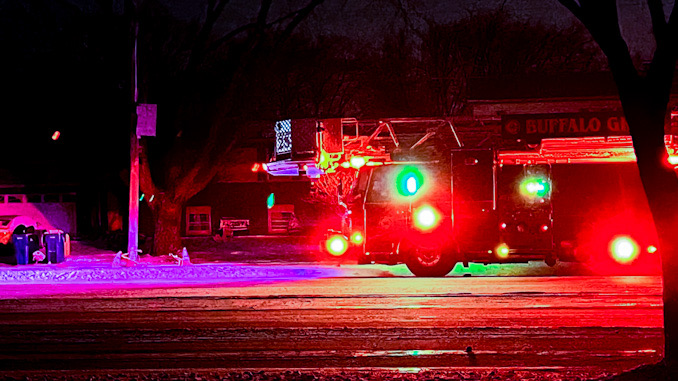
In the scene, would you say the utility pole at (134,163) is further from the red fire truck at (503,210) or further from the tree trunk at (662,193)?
the tree trunk at (662,193)

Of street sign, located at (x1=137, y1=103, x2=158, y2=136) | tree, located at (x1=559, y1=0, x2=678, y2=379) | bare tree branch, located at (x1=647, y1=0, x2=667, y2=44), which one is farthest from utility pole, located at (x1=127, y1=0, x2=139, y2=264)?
bare tree branch, located at (x1=647, y1=0, x2=667, y2=44)

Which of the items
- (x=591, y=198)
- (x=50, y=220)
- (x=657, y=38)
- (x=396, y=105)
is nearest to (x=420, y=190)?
(x=591, y=198)

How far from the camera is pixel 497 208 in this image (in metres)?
18.2

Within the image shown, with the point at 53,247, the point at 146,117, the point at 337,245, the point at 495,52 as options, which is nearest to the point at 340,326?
the point at 337,245

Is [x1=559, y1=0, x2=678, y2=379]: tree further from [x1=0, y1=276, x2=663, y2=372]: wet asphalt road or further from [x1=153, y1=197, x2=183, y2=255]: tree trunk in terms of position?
[x1=153, y1=197, x2=183, y2=255]: tree trunk

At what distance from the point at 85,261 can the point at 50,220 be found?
54.4ft

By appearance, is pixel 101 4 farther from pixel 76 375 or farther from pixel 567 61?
pixel 567 61

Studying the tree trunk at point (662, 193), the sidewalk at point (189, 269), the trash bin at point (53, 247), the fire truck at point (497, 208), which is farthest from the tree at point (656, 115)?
the trash bin at point (53, 247)

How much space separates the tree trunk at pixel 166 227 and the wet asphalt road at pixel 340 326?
29.2ft

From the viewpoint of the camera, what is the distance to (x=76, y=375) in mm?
8062

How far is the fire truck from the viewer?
1808 cm

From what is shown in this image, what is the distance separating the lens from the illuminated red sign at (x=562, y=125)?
658 inches

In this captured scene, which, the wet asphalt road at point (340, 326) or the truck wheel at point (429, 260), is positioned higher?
the truck wheel at point (429, 260)

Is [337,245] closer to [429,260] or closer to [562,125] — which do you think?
[429,260]
